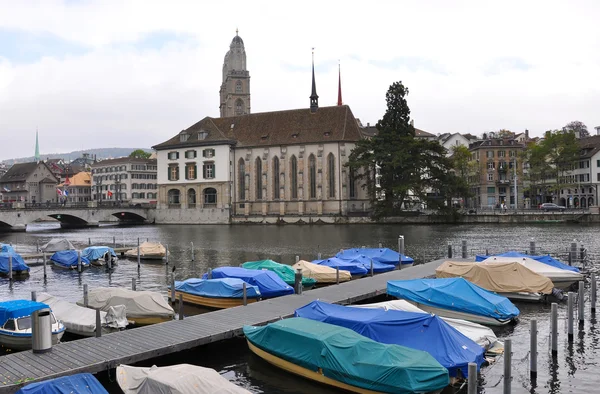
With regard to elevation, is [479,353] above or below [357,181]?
below

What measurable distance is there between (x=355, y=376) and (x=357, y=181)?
9262 centimetres

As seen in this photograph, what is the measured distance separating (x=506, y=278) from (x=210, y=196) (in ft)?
295

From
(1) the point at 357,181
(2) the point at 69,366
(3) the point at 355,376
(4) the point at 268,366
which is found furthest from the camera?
(1) the point at 357,181

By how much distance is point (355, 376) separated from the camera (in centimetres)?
1454

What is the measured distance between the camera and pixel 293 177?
364 ft

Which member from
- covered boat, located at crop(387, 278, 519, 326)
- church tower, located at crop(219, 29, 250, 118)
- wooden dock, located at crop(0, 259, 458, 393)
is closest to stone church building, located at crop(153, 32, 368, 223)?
church tower, located at crop(219, 29, 250, 118)

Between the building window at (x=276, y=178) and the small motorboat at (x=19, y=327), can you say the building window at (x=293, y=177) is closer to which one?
the building window at (x=276, y=178)

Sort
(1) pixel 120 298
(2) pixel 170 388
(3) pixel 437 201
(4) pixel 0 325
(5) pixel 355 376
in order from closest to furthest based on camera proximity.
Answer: (2) pixel 170 388
(5) pixel 355 376
(4) pixel 0 325
(1) pixel 120 298
(3) pixel 437 201

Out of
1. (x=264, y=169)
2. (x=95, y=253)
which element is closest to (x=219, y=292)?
(x=95, y=253)

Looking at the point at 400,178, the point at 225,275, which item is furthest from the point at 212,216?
the point at 225,275

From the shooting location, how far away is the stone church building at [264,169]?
349ft

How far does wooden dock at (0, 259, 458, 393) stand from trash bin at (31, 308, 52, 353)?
8.0 inches

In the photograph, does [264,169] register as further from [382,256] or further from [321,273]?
[321,273]

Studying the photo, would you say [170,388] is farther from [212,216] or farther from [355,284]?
[212,216]
